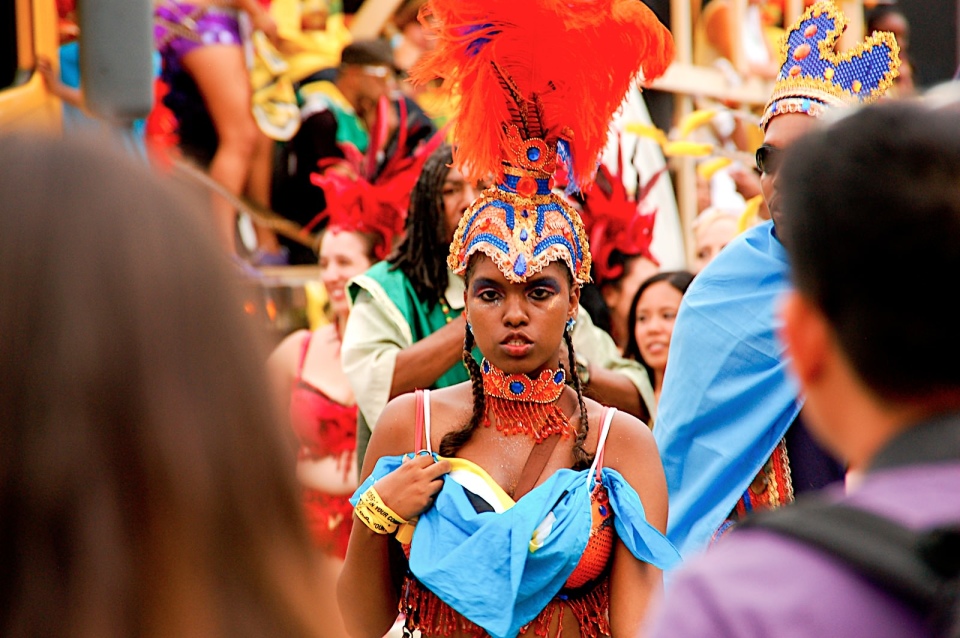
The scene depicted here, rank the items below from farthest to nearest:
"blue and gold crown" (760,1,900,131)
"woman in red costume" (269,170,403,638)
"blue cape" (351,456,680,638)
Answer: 1. "woman in red costume" (269,170,403,638)
2. "blue and gold crown" (760,1,900,131)
3. "blue cape" (351,456,680,638)

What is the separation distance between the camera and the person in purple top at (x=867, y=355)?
1.09 meters

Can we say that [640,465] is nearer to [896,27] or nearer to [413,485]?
[413,485]

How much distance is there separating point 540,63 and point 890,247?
73.1 inches

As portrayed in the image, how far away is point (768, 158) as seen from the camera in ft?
9.98

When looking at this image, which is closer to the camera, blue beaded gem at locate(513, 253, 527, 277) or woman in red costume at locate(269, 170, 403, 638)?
blue beaded gem at locate(513, 253, 527, 277)

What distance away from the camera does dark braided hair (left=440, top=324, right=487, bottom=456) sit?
276 centimetres

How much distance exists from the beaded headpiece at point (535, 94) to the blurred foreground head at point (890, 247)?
63.4 inches

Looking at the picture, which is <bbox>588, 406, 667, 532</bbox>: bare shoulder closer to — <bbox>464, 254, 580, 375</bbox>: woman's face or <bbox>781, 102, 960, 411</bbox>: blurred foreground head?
<bbox>464, 254, 580, 375</bbox>: woman's face

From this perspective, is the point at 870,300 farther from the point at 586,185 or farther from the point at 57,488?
the point at 586,185

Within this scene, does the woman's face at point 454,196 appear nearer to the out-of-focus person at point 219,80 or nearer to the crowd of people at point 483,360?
the crowd of people at point 483,360

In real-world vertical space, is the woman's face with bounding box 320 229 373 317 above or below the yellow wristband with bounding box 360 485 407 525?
below

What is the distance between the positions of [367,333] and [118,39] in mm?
1843

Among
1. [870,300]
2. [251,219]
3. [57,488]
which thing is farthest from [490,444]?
[251,219]

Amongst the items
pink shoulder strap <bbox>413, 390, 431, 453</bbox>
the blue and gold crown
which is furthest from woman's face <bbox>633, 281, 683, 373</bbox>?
pink shoulder strap <bbox>413, 390, 431, 453</bbox>
